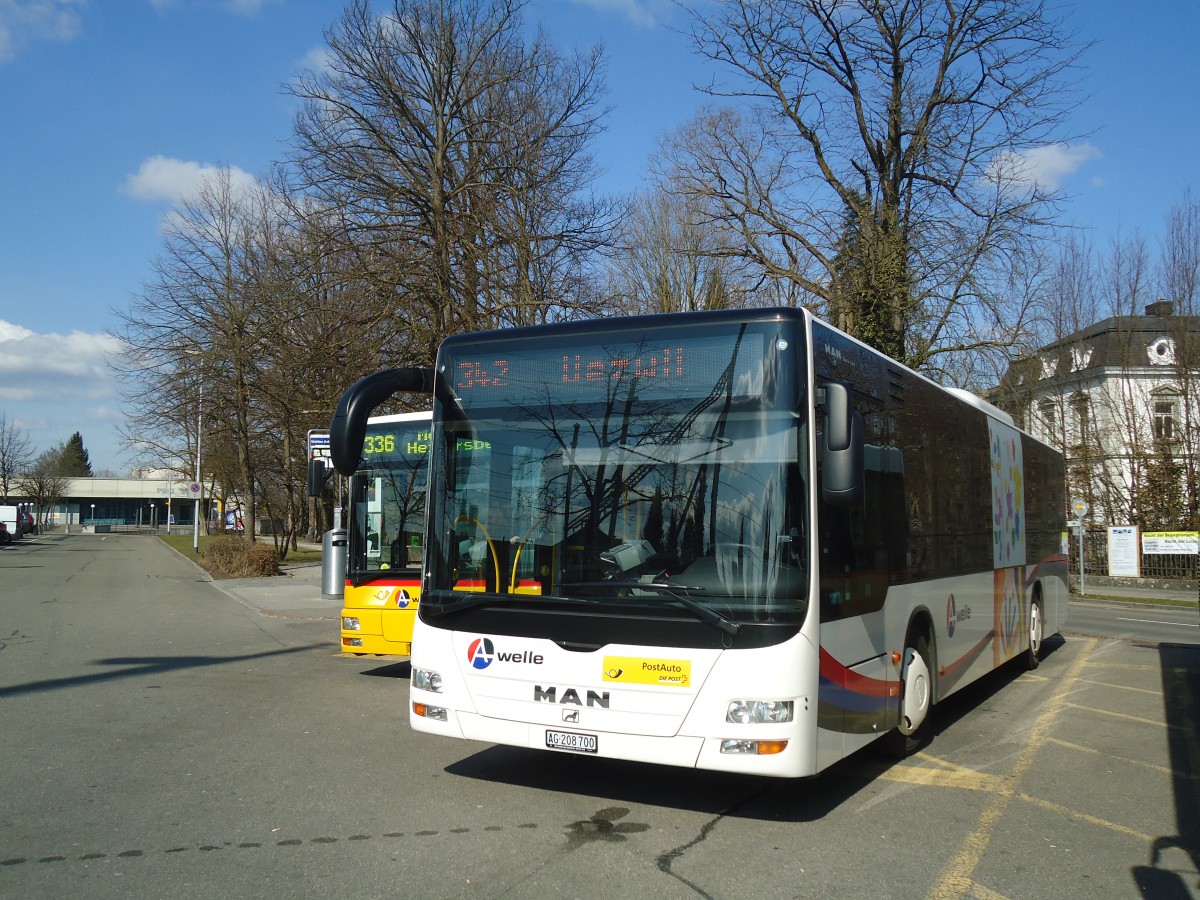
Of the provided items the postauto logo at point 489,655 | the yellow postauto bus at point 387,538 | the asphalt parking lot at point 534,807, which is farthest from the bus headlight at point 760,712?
the yellow postauto bus at point 387,538

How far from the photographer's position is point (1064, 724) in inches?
368

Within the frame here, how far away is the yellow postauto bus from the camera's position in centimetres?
1130

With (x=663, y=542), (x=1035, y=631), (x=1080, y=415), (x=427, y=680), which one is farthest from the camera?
(x=1080, y=415)

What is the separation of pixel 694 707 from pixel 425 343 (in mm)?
15804

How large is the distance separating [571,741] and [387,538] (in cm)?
612

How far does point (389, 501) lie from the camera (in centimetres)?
1169

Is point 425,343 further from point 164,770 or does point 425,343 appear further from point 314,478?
point 164,770

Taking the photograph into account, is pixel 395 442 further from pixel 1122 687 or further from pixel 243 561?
pixel 243 561

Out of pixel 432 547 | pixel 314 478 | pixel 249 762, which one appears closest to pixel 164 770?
pixel 249 762

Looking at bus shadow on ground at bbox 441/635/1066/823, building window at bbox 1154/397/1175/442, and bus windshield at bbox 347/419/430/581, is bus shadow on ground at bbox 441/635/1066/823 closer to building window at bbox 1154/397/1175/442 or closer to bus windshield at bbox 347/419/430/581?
bus windshield at bbox 347/419/430/581

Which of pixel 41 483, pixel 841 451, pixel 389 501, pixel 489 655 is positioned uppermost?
pixel 41 483

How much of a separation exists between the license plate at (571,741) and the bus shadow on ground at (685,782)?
0.81 meters

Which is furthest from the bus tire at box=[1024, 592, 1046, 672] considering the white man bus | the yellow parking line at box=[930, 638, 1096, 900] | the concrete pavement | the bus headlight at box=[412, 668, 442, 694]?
the concrete pavement

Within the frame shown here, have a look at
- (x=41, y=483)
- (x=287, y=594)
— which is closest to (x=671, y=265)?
(x=287, y=594)
